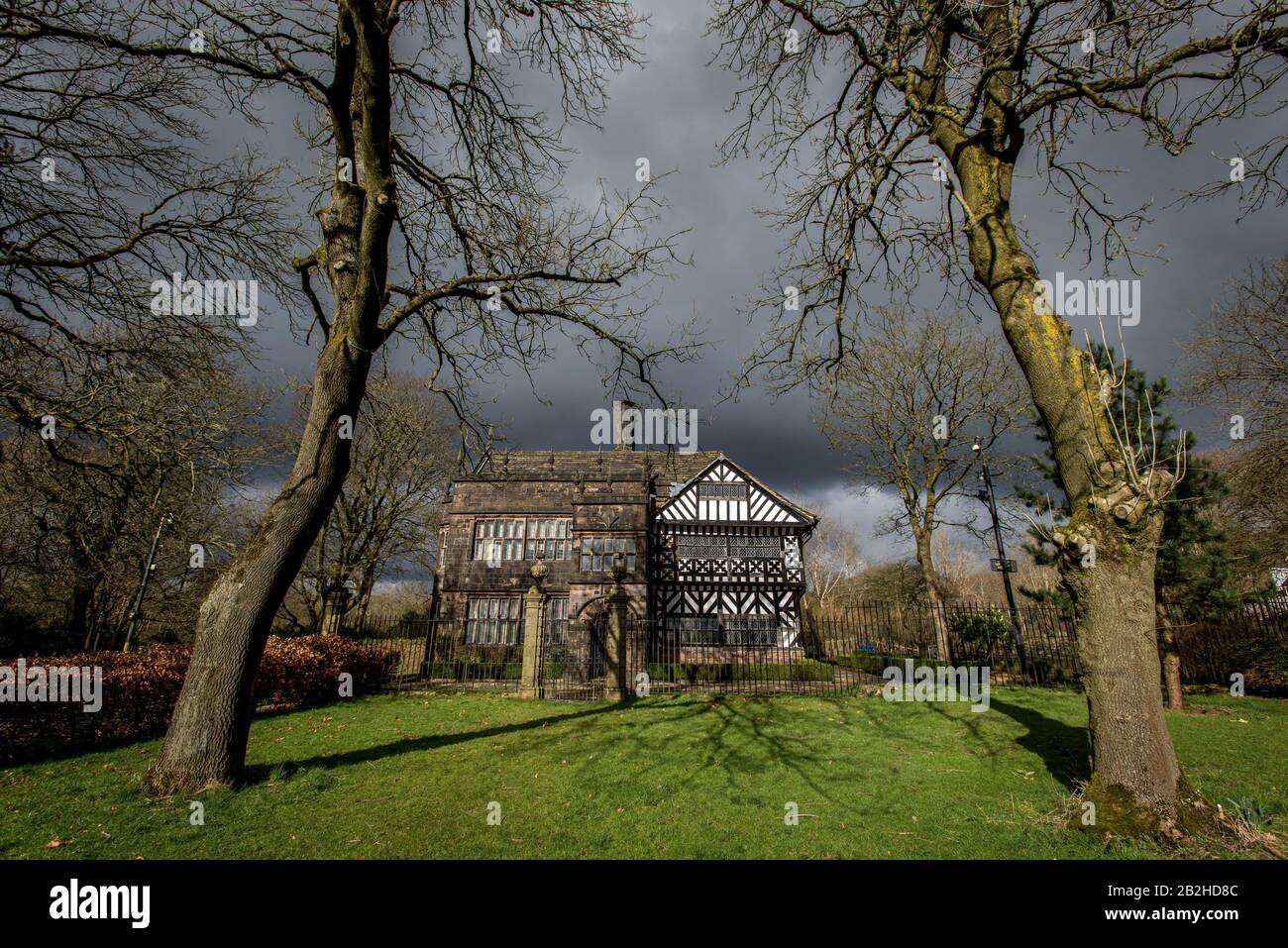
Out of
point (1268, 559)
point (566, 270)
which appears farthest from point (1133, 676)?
point (1268, 559)

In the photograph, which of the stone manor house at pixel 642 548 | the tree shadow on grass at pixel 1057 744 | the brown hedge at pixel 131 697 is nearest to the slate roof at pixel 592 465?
the stone manor house at pixel 642 548

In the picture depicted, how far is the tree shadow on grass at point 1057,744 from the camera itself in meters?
6.15

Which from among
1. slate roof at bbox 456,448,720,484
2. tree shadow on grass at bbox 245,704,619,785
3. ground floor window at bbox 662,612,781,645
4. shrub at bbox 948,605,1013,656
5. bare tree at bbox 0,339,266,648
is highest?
slate roof at bbox 456,448,720,484

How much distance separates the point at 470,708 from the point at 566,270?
32.7 feet

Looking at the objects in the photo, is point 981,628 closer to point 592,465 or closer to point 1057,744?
point 1057,744

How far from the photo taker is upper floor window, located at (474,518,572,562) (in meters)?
25.7

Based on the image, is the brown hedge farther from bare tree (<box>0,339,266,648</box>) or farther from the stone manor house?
the stone manor house

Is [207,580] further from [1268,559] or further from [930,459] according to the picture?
[1268,559]

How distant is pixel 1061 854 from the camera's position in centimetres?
416

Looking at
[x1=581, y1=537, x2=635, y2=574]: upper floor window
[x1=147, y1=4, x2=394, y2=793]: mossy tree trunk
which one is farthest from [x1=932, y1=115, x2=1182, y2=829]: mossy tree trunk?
[x1=581, y1=537, x2=635, y2=574]: upper floor window

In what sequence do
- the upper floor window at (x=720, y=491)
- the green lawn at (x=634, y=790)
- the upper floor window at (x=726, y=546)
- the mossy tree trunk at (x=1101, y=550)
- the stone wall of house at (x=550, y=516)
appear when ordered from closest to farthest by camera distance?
the mossy tree trunk at (x=1101, y=550), the green lawn at (x=634, y=790), the stone wall of house at (x=550, y=516), the upper floor window at (x=726, y=546), the upper floor window at (x=720, y=491)

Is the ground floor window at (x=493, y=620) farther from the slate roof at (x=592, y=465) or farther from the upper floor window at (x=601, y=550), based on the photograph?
the slate roof at (x=592, y=465)

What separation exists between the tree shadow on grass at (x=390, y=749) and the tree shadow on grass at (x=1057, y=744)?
769cm

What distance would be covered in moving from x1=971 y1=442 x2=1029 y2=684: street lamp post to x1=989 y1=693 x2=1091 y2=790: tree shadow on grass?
4.99m
